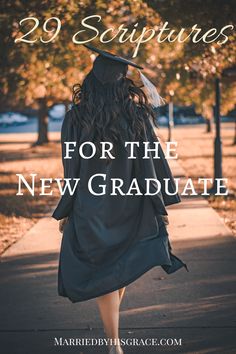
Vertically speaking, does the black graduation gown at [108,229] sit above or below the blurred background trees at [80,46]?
below

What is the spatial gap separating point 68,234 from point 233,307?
1.91 m

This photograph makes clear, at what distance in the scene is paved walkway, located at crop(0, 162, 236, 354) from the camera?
4.97 m

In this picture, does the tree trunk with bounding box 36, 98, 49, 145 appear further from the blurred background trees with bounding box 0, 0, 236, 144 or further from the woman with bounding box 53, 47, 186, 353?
the woman with bounding box 53, 47, 186, 353

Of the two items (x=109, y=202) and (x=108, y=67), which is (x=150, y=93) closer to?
(x=108, y=67)

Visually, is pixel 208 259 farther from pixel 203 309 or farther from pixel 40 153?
pixel 40 153

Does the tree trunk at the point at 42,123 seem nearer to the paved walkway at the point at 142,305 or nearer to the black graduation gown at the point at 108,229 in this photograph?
the paved walkway at the point at 142,305

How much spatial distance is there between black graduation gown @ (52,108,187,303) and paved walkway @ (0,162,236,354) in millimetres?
680

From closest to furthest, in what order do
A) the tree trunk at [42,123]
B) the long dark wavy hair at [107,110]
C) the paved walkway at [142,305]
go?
the long dark wavy hair at [107,110] → the paved walkway at [142,305] → the tree trunk at [42,123]

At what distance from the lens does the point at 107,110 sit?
4.35m

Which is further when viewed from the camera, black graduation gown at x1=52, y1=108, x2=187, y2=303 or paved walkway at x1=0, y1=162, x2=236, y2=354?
paved walkway at x1=0, y1=162, x2=236, y2=354

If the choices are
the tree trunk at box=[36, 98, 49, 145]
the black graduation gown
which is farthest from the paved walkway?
the tree trunk at box=[36, 98, 49, 145]

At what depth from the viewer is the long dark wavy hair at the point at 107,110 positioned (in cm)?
436

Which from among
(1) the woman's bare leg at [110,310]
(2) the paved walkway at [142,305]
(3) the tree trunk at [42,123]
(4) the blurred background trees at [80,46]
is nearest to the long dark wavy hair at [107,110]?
(1) the woman's bare leg at [110,310]

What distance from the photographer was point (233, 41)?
11336 millimetres
